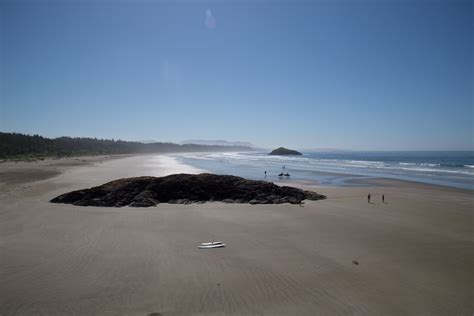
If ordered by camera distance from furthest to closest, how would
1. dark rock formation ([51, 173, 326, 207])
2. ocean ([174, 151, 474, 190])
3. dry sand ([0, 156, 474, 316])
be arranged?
ocean ([174, 151, 474, 190]) < dark rock formation ([51, 173, 326, 207]) < dry sand ([0, 156, 474, 316])

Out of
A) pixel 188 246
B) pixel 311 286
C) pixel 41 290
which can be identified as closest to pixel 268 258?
pixel 311 286

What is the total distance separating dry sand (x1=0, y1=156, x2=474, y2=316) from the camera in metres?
5.99

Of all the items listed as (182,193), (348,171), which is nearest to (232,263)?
(182,193)

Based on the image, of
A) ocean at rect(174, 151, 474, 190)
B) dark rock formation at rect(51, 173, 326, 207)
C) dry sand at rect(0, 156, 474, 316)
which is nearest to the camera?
dry sand at rect(0, 156, 474, 316)

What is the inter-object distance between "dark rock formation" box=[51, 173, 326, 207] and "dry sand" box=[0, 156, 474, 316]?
1457 mm

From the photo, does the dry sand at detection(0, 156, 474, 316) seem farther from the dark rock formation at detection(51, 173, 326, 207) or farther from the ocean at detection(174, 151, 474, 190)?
the ocean at detection(174, 151, 474, 190)

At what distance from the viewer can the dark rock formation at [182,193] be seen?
15842 mm

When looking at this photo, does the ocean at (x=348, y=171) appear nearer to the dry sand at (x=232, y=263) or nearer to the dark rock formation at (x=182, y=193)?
the dark rock formation at (x=182, y=193)

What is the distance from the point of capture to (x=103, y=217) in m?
12.9

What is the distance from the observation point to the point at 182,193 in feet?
56.5

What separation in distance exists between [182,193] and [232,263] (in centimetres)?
990

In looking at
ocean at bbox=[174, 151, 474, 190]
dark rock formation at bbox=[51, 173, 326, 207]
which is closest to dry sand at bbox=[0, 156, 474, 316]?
dark rock formation at bbox=[51, 173, 326, 207]

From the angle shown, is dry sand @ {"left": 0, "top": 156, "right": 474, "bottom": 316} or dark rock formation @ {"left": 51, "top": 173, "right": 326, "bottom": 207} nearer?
dry sand @ {"left": 0, "top": 156, "right": 474, "bottom": 316}

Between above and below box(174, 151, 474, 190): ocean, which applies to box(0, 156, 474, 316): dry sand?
below
